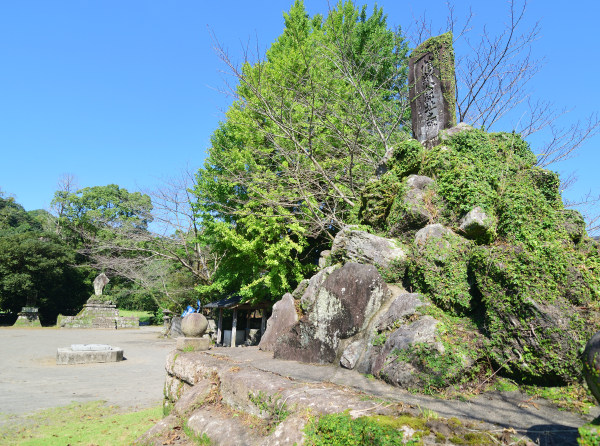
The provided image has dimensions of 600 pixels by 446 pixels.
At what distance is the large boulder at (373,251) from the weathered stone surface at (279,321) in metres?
1.36

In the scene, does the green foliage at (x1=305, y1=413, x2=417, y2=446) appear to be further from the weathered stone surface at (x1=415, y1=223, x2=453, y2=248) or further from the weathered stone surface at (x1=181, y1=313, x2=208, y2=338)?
the weathered stone surface at (x1=181, y1=313, x2=208, y2=338)

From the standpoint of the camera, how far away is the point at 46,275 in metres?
29.1

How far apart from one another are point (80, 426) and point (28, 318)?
91.0ft

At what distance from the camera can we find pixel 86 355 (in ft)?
42.8

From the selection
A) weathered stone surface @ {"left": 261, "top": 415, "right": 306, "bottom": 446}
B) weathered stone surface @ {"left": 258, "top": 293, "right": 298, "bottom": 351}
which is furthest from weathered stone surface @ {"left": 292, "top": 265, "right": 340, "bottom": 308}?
weathered stone surface @ {"left": 261, "top": 415, "right": 306, "bottom": 446}

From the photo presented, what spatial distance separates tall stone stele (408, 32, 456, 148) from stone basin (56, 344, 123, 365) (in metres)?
13.3

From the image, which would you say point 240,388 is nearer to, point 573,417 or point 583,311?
point 573,417

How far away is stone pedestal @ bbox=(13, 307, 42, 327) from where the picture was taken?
2703 centimetres

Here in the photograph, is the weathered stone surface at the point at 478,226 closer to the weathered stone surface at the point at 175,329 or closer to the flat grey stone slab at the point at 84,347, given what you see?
the flat grey stone slab at the point at 84,347

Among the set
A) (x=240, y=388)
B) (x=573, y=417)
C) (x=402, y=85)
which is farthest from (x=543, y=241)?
(x=402, y=85)

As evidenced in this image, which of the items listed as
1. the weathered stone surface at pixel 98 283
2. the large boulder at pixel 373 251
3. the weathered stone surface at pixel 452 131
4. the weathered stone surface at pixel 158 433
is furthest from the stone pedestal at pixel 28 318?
the weathered stone surface at pixel 452 131

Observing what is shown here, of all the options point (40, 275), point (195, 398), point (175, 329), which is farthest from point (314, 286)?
point (40, 275)

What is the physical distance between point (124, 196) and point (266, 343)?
1920 inches

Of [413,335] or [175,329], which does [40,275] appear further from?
[413,335]
